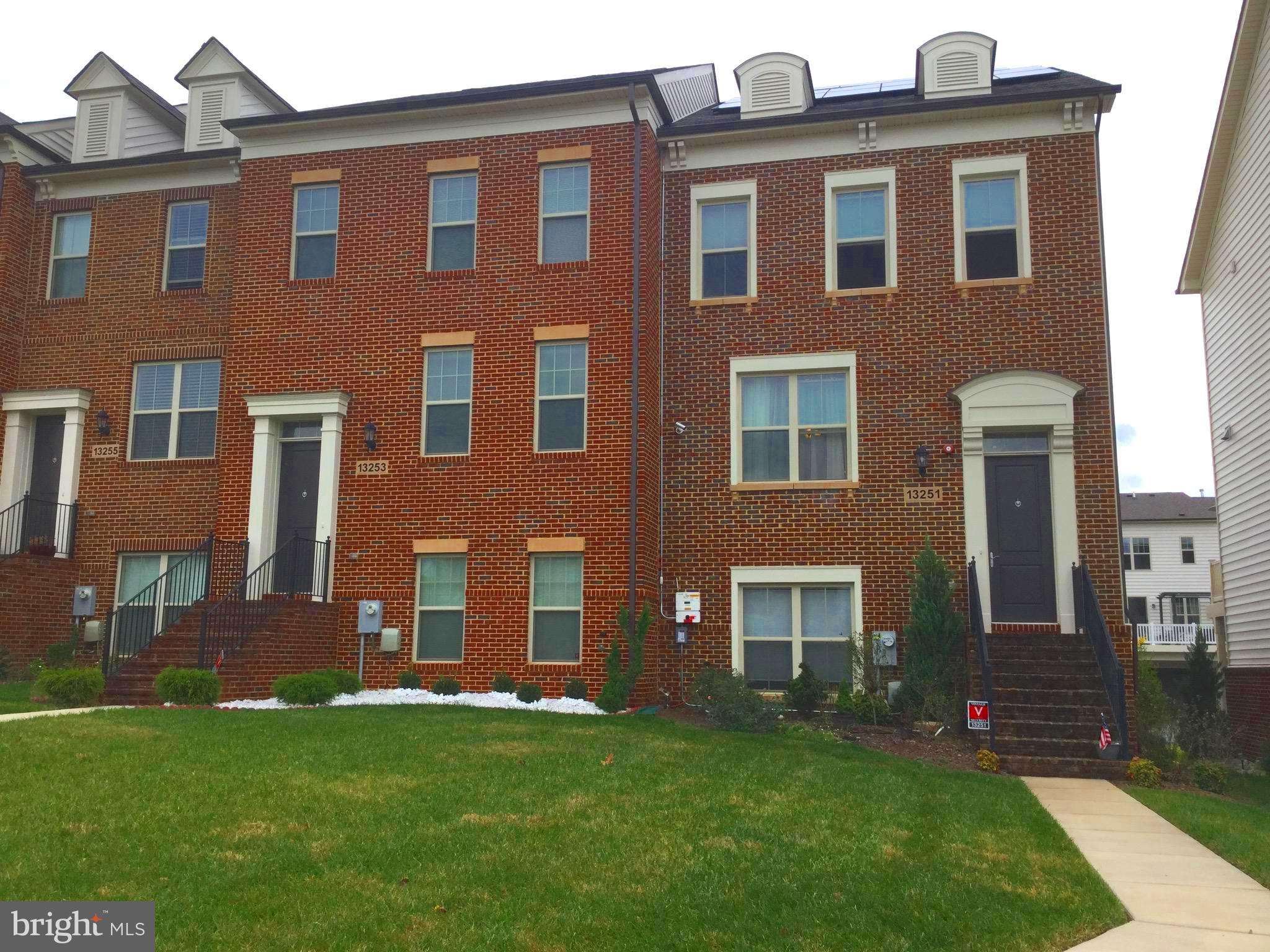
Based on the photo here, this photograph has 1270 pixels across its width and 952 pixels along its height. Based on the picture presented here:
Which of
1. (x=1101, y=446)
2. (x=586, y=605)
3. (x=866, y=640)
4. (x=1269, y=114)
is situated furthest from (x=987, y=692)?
(x=1269, y=114)

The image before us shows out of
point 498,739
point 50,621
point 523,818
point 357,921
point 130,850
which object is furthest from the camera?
point 50,621

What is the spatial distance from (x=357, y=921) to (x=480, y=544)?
10.3 metres

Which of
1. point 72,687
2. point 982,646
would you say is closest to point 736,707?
point 982,646

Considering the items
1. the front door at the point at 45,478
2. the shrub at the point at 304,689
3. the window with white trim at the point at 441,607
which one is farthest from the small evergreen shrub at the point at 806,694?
the front door at the point at 45,478

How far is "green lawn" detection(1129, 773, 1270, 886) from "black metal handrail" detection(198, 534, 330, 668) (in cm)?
1071

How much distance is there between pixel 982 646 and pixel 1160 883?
20.2 feet

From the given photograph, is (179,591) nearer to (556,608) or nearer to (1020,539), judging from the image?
(556,608)

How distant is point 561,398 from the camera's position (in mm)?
15805

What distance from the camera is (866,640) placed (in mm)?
14852

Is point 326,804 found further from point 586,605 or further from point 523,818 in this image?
point 586,605

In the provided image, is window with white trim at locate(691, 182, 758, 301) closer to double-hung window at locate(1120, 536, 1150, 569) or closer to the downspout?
the downspout

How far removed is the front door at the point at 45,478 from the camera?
705 inches

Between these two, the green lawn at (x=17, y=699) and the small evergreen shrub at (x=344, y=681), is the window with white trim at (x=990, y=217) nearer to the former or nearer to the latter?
the small evergreen shrub at (x=344, y=681)

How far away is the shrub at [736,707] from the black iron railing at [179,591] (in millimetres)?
7115
